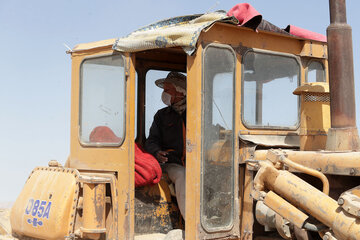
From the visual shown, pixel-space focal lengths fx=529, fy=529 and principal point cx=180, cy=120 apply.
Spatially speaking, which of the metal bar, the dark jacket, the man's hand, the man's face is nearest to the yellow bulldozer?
the metal bar

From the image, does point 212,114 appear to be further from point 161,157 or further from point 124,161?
point 161,157

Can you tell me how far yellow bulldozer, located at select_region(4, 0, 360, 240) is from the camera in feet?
11.9

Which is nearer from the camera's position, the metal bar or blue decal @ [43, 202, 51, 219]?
the metal bar

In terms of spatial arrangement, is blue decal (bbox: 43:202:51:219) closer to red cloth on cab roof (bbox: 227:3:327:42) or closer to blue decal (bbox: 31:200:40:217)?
blue decal (bbox: 31:200:40:217)

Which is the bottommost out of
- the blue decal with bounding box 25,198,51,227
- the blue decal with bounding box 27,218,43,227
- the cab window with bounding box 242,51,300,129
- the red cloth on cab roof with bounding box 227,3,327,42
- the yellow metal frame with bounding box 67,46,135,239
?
the blue decal with bounding box 27,218,43,227

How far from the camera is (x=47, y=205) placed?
4656 millimetres

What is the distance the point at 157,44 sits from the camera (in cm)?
427

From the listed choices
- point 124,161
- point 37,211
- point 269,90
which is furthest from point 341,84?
point 37,211

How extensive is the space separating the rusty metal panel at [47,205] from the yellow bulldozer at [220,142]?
0.01m

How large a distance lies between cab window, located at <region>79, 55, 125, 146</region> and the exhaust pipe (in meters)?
1.73

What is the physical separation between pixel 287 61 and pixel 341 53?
76cm

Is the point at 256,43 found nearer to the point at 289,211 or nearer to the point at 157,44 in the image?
the point at 157,44

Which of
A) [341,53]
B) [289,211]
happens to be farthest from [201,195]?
[341,53]

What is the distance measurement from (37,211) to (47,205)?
0.47ft
